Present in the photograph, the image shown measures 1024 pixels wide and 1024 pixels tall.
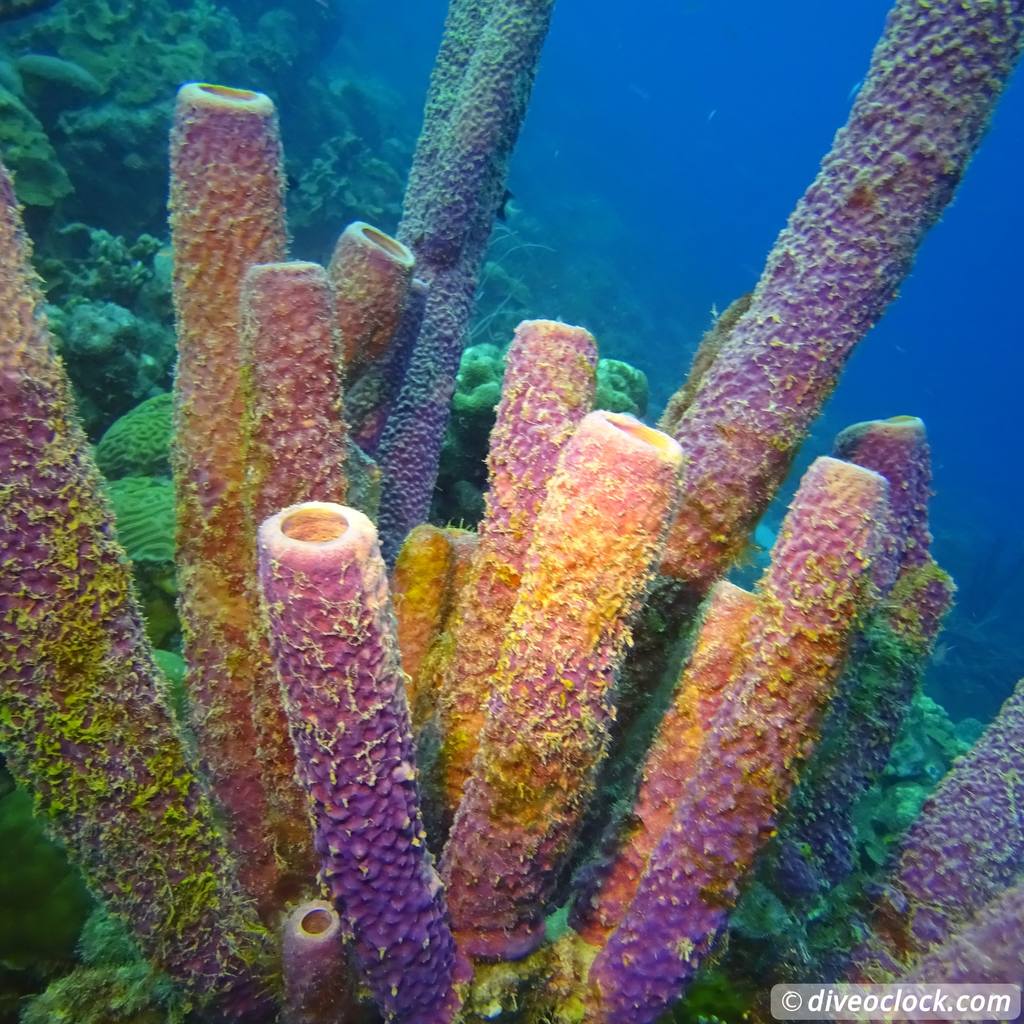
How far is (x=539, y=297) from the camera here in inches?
786

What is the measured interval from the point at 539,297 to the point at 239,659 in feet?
63.7

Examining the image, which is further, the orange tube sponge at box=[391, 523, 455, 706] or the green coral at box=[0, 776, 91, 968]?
the green coral at box=[0, 776, 91, 968]

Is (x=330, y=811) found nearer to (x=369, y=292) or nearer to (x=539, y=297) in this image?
(x=369, y=292)

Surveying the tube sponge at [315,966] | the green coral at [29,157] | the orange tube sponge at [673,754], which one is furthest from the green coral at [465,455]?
the green coral at [29,157]

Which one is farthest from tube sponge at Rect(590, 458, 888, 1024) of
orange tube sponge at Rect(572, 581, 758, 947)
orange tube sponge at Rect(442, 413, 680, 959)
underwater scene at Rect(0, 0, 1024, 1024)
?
orange tube sponge at Rect(442, 413, 680, 959)

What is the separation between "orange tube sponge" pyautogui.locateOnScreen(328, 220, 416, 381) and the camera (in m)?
2.16

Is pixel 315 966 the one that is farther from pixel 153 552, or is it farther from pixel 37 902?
pixel 153 552

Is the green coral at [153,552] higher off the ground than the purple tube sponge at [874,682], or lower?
lower

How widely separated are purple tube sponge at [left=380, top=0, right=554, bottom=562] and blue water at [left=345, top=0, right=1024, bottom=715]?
6.06ft

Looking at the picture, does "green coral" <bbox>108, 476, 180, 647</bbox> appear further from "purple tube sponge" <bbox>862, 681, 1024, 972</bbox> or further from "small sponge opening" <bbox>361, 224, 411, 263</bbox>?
"purple tube sponge" <bbox>862, 681, 1024, 972</bbox>

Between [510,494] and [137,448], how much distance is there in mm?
3578

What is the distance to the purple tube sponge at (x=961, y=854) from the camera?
1812 millimetres

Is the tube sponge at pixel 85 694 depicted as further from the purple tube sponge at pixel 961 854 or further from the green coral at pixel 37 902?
the purple tube sponge at pixel 961 854

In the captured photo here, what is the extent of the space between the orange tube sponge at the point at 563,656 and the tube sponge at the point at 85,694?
2.06 feet
